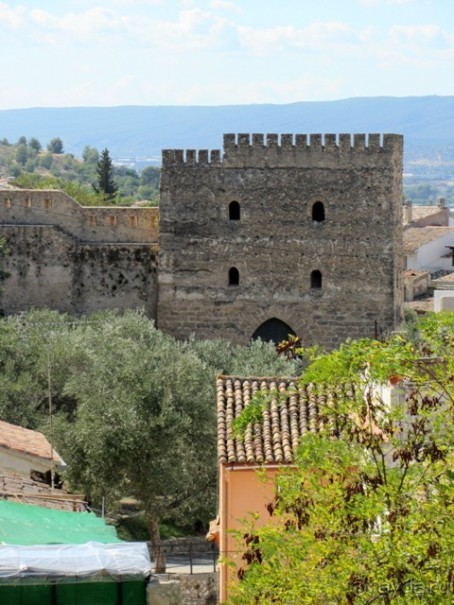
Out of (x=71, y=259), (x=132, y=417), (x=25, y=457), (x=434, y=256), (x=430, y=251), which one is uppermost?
(x=71, y=259)

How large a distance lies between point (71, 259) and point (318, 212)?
5847 mm

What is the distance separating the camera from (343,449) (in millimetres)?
15227

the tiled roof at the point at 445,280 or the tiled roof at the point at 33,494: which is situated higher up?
the tiled roof at the point at 445,280

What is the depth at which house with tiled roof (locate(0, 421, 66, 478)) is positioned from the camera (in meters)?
22.1

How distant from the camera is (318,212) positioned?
140ft

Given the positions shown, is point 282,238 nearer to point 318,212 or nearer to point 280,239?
point 280,239

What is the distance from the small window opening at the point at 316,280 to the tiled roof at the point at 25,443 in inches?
705

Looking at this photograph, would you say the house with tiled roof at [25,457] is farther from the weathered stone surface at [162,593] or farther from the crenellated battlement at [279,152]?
the crenellated battlement at [279,152]

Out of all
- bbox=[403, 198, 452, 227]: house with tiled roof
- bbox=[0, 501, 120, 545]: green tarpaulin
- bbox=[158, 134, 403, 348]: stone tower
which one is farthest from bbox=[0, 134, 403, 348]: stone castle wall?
bbox=[403, 198, 452, 227]: house with tiled roof

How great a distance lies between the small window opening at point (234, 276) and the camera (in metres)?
42.8

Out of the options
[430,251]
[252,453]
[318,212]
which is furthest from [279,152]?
[430,251]

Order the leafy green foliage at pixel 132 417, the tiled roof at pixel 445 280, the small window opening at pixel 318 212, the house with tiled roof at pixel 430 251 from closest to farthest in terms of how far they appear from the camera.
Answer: the leafy green foliage at pixel 132 417 → the small window opening at pixel 318 212 → the tiled roof at pixel 445 280 → the house with tiled roof at pixel 430 251

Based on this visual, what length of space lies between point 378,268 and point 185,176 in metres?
4.88

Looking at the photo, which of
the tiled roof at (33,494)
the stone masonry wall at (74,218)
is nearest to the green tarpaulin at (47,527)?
the tiled roof at (33,494)
